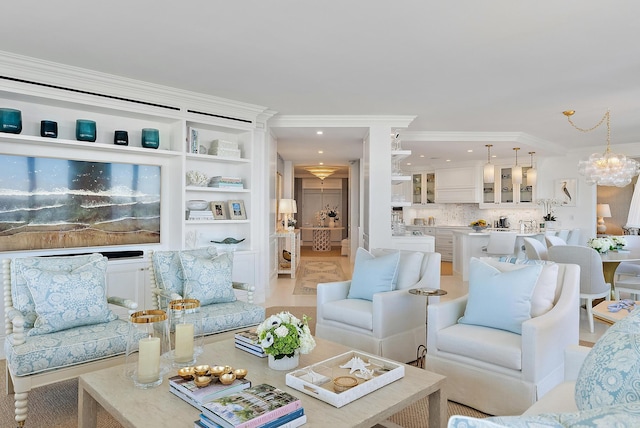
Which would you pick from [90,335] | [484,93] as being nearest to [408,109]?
[484,93]

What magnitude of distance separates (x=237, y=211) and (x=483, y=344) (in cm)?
353

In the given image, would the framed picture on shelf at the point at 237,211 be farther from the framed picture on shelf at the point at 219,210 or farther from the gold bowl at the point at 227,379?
the gold bowl at the point at 227,379

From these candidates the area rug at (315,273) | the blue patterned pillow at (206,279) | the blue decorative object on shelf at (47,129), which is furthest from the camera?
the area rug at (315,273)

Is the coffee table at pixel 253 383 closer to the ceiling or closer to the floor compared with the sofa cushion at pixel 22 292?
closer to the floor

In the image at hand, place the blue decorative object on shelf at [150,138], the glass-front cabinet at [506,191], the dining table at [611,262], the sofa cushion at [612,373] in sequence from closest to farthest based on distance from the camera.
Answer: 1. the sofa cushion at [612,373]
2. the blue decorative object on shelf at [150,138]
3. the dining table at [611,262]
4. the glass-front cabinet at [506,191]

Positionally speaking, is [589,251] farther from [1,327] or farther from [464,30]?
[1,327]

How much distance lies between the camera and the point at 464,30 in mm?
3051

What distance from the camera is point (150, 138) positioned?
452 centimetres

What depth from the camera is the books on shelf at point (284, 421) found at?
1.56 m

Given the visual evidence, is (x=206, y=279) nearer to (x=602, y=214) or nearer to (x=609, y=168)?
(x=609, y=168)

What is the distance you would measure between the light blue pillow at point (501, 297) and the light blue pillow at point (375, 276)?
77 centimetres

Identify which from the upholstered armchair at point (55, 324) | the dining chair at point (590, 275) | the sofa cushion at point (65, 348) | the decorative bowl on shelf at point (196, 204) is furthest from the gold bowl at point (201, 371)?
the dining chair at point (590, 275)

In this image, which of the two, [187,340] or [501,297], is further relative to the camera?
[501,297]

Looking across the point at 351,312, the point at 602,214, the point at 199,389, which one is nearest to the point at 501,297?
the point at 351,312
